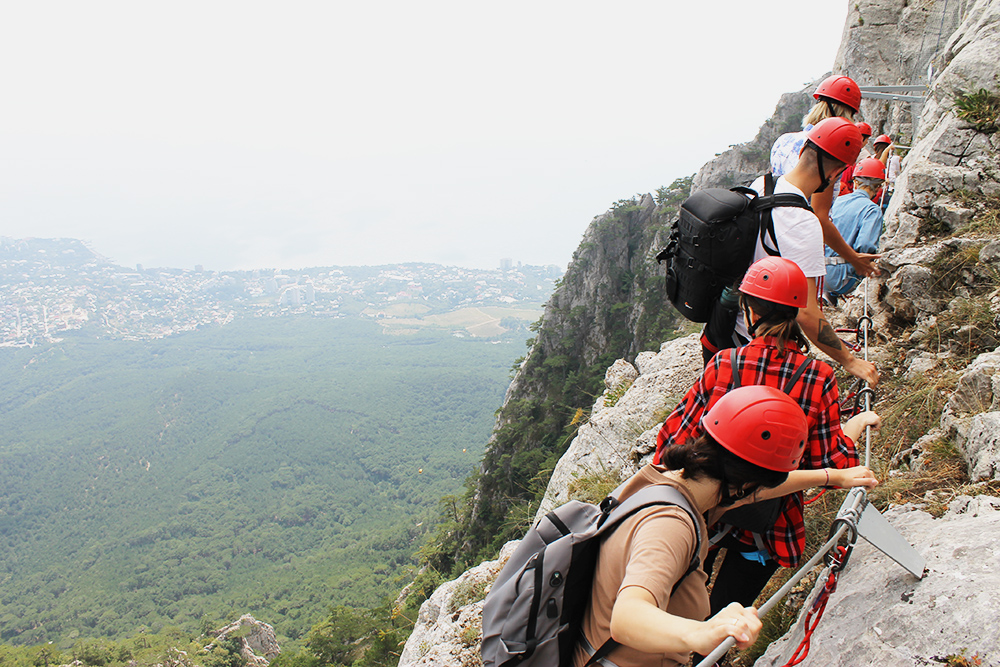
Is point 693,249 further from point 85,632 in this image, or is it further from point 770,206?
point 85,632

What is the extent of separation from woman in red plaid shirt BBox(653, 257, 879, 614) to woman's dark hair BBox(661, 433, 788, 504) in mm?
232

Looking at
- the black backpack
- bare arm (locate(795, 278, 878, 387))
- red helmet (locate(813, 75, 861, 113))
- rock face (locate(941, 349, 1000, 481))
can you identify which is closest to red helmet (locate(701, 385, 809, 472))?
bare arm (locate(795, 278, 878, 387))

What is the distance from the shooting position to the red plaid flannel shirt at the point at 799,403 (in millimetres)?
2191

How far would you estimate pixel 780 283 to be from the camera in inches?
88.2

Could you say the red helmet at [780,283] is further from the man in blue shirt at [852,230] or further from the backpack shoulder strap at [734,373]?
the man in blue shirt at [852,230]

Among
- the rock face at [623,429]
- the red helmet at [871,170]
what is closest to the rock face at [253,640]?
the rock face at [623,429]

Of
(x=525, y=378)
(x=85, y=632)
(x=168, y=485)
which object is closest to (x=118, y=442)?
(x=168, y=485)

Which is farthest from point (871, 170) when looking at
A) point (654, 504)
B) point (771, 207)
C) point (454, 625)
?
point (454, 625)

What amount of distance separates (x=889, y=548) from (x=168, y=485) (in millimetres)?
130797

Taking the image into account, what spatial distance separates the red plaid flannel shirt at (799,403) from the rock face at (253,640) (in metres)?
40.0

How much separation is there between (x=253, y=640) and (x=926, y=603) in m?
44.2

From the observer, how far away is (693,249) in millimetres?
2629

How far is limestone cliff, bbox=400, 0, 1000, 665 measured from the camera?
1.79 m

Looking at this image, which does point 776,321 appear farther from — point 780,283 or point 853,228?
point 853,228
